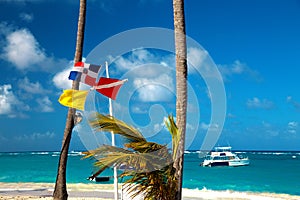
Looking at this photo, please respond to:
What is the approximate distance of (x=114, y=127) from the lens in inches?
327

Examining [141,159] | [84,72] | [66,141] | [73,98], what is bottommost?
[141,159]

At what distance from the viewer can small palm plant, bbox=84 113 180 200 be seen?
8.03 meters

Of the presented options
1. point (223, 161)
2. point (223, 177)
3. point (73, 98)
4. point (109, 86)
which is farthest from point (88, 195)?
point (223, 161)

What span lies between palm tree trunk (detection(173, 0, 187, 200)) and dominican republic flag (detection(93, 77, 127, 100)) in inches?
143

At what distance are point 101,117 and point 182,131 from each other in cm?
150

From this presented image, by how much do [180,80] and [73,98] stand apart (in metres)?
4.68

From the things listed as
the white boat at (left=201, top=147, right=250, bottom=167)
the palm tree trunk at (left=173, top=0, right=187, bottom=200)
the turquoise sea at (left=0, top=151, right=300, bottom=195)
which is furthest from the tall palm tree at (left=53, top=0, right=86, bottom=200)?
the white boat at (left=201, top=147, right=250, bottom=167)

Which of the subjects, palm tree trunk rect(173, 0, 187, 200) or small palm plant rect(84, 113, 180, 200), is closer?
small palm plant rect(84, 113, 180, 200)

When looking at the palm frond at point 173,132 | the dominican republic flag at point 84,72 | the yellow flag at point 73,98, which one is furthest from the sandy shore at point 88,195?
the palm frond at point 173,132

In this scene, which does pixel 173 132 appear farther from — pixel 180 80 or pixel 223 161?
pixel 223 161

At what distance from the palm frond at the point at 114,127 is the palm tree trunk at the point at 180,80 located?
74 cm

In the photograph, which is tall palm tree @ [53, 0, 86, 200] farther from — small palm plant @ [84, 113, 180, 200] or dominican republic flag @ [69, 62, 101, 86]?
small palm plant @ [84, 113, 180, 200]

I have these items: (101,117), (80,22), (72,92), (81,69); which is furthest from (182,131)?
(80,22)

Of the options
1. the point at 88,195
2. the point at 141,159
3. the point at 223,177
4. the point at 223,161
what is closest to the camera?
the point at 141,159
